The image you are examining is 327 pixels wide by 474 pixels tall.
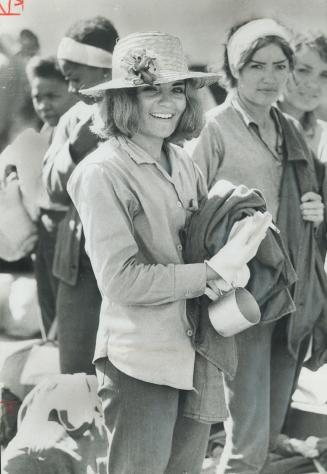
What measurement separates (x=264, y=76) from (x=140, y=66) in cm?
81

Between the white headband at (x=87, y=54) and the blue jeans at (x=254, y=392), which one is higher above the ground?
the white headband at (x=87, y=54)

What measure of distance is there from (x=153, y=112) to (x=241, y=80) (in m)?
0.73

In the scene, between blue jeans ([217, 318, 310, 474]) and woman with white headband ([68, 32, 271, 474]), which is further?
blue jeans ([217, 318, 310, 474])

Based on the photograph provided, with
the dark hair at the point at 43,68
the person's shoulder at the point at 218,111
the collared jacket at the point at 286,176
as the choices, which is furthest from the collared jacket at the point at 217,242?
the dark hair at the point at 43,68

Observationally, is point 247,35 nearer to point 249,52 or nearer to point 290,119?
point 249,52

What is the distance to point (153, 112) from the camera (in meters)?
2.19


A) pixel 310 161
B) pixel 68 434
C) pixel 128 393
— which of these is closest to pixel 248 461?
pixel 68 434

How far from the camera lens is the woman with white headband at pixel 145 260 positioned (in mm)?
2031

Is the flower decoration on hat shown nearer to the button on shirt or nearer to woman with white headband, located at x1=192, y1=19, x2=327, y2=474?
the button on shirt

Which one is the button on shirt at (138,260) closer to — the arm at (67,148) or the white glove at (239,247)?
the white glove at (239,247)

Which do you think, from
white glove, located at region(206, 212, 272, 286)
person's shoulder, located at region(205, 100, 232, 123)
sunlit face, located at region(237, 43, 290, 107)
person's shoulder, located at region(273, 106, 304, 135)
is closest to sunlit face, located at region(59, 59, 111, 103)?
person's shoulder, located at region(205, 100, 232, 123)

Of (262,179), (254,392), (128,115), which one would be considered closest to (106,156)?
(128,115)

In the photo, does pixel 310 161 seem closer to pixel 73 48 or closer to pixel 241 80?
pixel 241 80

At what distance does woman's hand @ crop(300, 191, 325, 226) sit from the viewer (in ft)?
9.17
